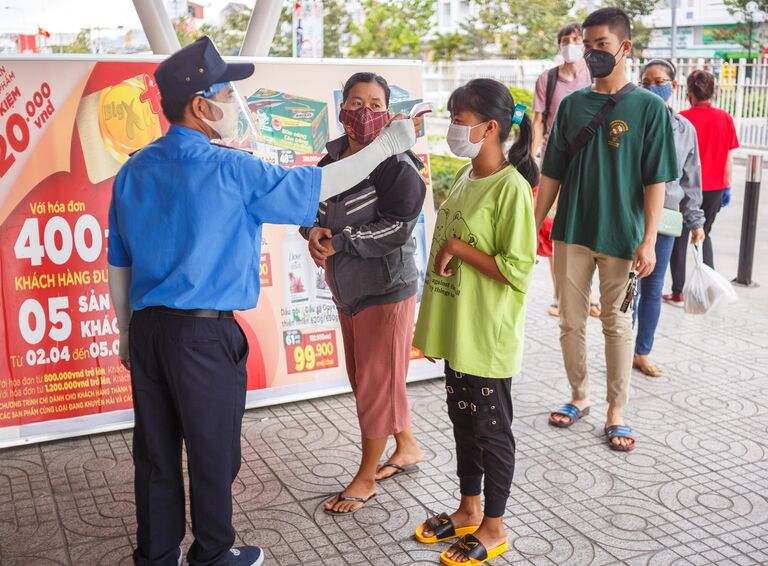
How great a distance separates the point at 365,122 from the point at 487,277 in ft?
2.67

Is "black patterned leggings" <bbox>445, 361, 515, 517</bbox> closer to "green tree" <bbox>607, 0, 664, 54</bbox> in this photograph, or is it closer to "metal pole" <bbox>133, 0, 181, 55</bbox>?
"metal pole" <bbox>133, 0, 181, 55</bbox>

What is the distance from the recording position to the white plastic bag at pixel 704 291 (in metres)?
5.40

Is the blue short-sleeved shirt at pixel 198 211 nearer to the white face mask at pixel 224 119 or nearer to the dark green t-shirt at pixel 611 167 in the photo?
the white face mask at pixel 224 119

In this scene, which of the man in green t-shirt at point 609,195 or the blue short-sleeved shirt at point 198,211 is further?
the man in green t-shirt at point 609,195

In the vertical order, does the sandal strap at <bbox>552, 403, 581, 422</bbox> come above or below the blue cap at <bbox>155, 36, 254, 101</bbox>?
below

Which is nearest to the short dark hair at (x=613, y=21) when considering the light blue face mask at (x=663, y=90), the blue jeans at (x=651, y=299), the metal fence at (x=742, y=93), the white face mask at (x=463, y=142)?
the light blue face mask at (x=663, y=90)

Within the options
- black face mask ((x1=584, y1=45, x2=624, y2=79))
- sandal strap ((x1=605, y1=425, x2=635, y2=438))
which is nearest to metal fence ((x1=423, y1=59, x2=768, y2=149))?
black face mask ((x1=584, y1=45, x2=624, y2=79))

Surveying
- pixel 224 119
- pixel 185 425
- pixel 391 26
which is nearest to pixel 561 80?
pixel 224 119

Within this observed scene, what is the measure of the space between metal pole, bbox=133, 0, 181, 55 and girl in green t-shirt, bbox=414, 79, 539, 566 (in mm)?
2227

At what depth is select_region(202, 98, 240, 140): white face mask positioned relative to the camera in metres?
2.88

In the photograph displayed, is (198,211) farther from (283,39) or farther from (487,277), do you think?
(283,39)

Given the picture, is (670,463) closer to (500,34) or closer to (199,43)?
(199,43)

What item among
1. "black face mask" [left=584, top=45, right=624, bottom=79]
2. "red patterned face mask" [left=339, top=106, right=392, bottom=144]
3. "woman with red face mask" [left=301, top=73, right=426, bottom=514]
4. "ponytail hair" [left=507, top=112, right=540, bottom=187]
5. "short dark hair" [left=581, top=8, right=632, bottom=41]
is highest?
"short dark hair" [left=581, top=8, right=632, bottom=41]

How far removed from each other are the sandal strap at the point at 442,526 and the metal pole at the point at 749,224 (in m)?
5.15
